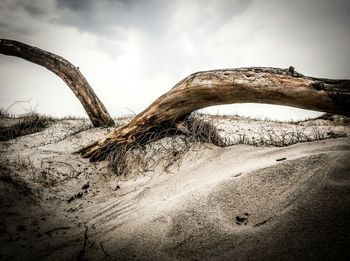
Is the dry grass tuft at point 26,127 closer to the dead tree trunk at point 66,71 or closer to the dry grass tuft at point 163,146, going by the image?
the dead tree trunk at point 66,71

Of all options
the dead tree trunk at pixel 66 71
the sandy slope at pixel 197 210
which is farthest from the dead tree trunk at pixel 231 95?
the dead tree trunk at pixel 66 71

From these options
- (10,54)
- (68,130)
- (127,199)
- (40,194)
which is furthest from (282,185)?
(10,54)

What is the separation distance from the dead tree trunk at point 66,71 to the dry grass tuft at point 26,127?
1647 millimetres

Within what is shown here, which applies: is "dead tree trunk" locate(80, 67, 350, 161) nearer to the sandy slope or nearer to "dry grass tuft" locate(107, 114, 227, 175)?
"dry grass tuft" locate(107, 114, 227, 175)

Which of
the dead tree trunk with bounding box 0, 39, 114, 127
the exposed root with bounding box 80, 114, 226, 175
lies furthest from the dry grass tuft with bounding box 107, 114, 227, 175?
the dead tree trunk with bounding box 0, 39, 114, 127

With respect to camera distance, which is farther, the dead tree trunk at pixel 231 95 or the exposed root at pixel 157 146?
the exposed root at pixel 157 146

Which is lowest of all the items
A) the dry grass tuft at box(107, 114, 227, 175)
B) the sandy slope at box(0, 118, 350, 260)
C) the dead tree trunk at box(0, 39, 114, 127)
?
the sandy slope at box(0, 118, 350, 260)

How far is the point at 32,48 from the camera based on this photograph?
484 centimetres

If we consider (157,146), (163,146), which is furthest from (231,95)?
(157,146)

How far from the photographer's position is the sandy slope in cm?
152

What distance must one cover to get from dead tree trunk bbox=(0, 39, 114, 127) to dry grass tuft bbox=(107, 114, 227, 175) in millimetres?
1553

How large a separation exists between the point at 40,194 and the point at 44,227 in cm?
69

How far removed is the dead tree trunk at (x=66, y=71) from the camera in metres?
4.84

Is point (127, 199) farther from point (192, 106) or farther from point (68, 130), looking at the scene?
point (68, 130)
